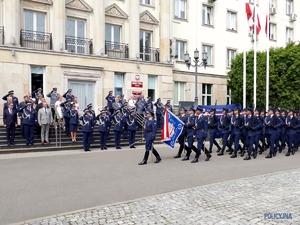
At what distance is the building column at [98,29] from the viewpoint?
23.0m

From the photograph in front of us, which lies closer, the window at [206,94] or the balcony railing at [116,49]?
the balcony railing at [116,49]

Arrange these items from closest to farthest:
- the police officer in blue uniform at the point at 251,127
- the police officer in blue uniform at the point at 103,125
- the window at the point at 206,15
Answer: the police officer in blue uniform at the point at 251,127 < the police officer in blue uniform at the point at 103,125 < the window at the point at 206,15

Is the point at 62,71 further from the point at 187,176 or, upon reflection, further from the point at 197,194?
the point at 197,194

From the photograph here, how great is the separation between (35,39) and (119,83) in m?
6.19

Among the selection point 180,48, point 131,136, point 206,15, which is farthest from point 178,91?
point 131,136

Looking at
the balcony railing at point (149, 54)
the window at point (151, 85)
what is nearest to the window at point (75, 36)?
the balcony railing at point (149, 54)

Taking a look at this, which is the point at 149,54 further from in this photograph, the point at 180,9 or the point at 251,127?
the point at 251,127

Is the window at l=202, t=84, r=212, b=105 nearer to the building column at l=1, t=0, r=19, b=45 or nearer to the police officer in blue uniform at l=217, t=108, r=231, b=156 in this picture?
the police officer in blue uniform at l=217, t=108, r=231, b=156

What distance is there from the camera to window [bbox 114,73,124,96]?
24.1 metres

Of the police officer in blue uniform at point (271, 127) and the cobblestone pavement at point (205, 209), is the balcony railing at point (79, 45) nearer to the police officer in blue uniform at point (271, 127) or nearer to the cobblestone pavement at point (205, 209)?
the police officer in blue uniform at point (271, 127)

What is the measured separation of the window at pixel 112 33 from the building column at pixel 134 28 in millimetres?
945

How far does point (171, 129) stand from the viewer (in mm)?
13047

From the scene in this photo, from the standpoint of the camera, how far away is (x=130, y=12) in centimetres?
2481

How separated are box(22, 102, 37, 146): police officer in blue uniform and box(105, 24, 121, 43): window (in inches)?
404
